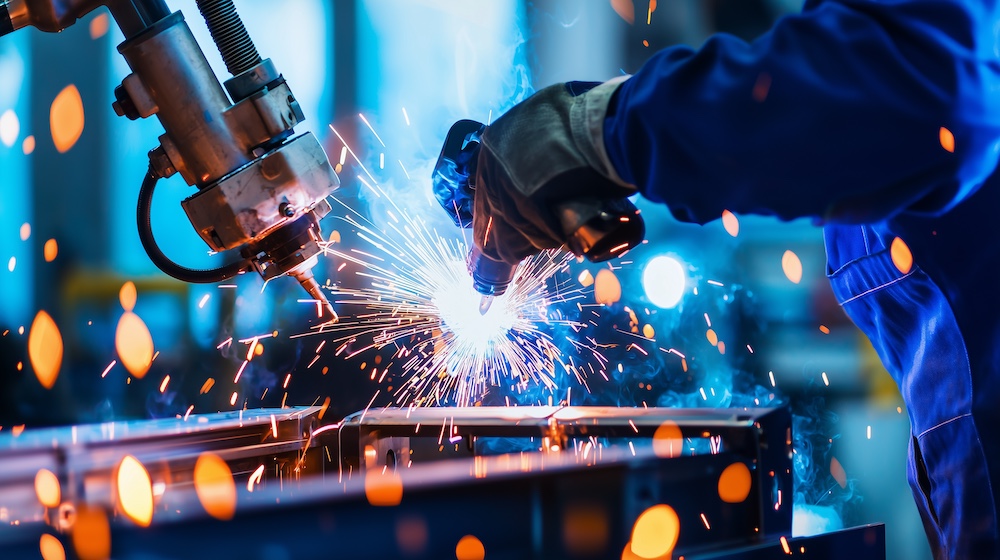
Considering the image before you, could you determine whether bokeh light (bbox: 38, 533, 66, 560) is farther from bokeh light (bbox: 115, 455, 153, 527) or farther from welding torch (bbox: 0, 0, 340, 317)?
welding torch (bbox: 0, 0, 340, 317)

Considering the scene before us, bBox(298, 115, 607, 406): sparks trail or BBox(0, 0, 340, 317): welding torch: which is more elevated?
BBox(0, 0, 340, 317): welding torch

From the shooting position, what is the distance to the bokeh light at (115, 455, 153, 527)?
2.20 ft

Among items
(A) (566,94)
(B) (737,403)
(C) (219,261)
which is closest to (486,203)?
(A) (566,94)

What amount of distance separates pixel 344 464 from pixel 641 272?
4.87 ft

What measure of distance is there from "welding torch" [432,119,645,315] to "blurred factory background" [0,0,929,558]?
1.21 m

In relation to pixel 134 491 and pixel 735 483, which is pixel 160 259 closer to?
pixel 134 491

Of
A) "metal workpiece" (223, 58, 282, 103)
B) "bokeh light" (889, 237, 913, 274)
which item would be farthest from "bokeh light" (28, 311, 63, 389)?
"bokeh light" (889, 237, 913, 274)

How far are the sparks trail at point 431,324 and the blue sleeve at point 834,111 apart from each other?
5.12 feet

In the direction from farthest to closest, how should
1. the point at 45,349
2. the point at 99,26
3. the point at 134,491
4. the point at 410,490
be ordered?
1. the point at 99,26
2. the point at 45,349
3. the point at 134,491
4. the point at 410,490

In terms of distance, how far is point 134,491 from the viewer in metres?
0.88

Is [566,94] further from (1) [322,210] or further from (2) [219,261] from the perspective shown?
(2) [219,261]

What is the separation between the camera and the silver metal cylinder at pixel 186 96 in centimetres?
97

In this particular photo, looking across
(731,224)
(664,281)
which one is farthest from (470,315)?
(731,224)

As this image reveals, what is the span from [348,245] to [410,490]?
5.71 ft
